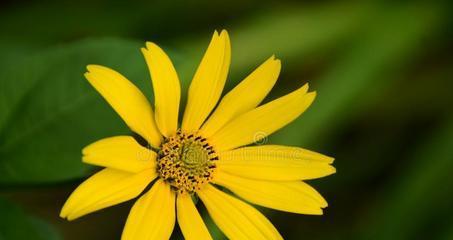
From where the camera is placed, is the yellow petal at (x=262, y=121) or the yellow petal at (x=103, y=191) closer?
the yellow petal at (x=103, y=191)

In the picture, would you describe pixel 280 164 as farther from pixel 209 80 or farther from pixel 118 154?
pixel 118 154

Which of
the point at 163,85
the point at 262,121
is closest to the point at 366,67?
the point at 262,121

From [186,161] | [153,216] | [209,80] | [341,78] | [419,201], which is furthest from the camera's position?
[341,78]

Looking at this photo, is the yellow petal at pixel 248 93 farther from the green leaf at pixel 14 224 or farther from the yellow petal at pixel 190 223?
the green leaf at pixel 14 224

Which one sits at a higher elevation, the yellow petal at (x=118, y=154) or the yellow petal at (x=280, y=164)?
the yellow petal at (x=118, y=154)

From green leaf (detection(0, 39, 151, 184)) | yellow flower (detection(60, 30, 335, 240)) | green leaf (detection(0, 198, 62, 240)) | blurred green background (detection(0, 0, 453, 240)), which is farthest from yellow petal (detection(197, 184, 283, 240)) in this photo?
blurred green background (detection(0, 0, 453, 240))

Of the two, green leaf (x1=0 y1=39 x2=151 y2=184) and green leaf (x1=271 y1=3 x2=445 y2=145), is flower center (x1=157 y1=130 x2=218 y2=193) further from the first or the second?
green leaf (x1=271 y1=3 x2=445 y2=145)

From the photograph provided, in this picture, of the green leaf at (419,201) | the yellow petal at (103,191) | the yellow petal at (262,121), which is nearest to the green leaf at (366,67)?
the green leaf at (419,201)

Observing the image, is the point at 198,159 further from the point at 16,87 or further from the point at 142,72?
the point at 16,87
